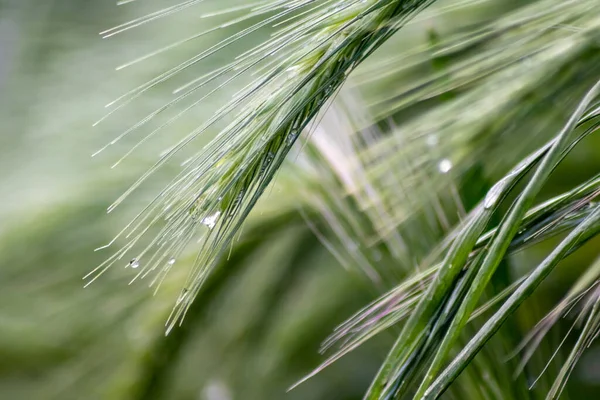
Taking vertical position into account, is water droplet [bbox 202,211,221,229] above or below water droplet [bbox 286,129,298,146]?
below

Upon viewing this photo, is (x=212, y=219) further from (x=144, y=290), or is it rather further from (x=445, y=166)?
(x=144, y=290)

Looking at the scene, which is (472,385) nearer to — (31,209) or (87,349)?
(87,349)

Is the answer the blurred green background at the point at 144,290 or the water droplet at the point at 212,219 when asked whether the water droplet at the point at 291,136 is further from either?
the blurred green background at the point at 144,290

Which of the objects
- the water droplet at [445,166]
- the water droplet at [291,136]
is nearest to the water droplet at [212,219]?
the water droplet at [291,136]

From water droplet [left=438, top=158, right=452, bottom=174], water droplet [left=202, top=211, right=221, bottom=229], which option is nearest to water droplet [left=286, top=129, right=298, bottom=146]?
water droplet [left=202, top=211, right=221, bottom=229]

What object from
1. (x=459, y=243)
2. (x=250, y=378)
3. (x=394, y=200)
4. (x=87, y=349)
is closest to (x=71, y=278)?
(x=87, y=349)

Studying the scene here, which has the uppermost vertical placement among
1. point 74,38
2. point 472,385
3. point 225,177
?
point 74,38

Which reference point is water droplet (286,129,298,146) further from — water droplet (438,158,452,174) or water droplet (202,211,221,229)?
water droplet (438,158,452,174)
